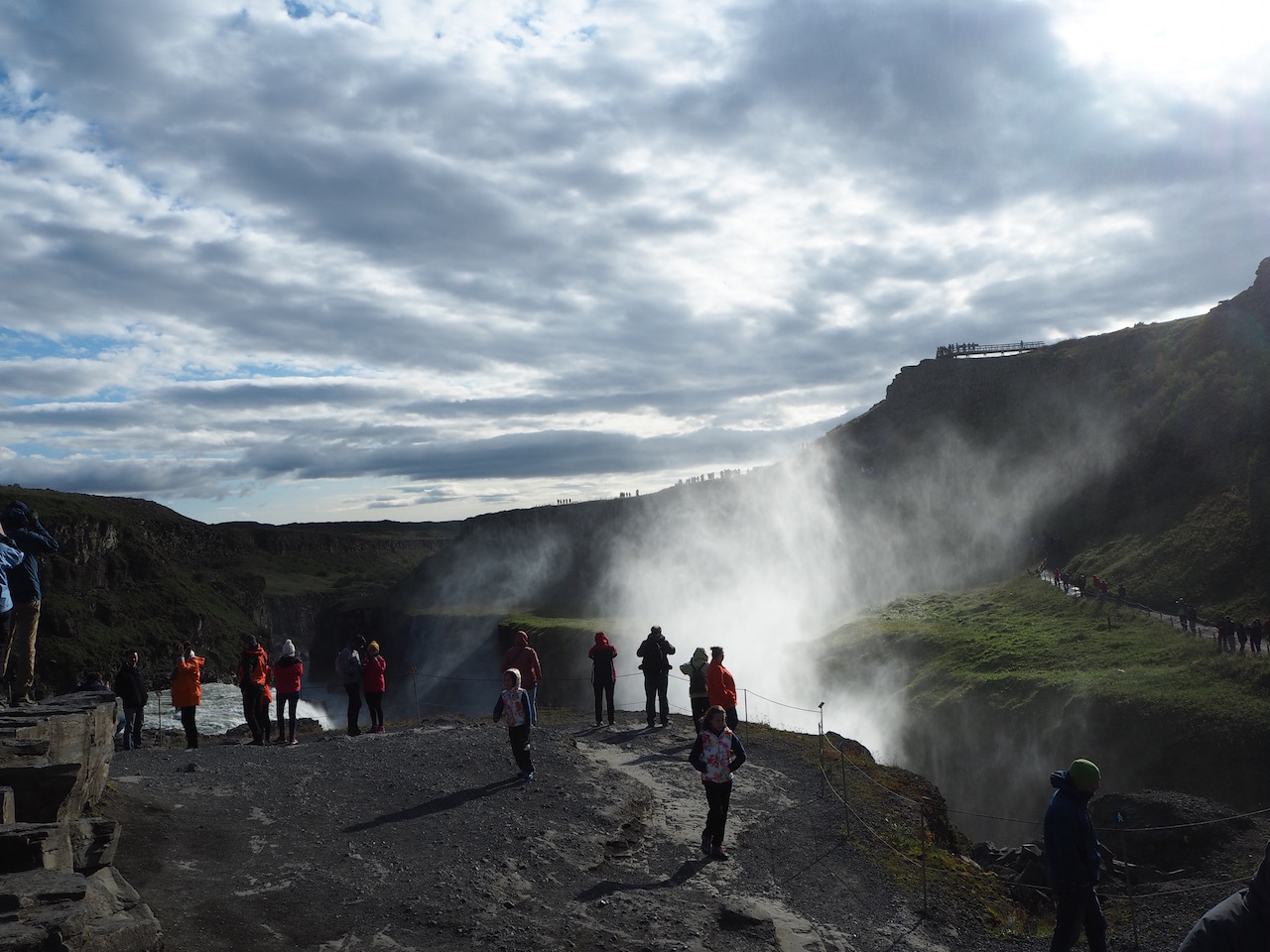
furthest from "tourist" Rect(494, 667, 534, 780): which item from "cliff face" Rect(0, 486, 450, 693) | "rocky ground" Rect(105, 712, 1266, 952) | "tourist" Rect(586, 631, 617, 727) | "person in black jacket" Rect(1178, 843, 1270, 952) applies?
"cliff face" Rect(0, 486, 450, 693)

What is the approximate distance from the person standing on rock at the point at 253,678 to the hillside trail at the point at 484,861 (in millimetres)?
1688

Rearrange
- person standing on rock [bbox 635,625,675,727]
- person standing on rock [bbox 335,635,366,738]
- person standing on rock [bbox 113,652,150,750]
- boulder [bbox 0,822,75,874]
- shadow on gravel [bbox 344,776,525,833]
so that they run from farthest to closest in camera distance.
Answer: person standing on rock [bbox 635,625,675,727]
person standing on rock [bbox 113,652,150,750]
person standing on rock [bbox 335,635,366,738]
shadow on gravel [bbox 344,776,525,833]
boulder [bbox 0,822,75,874]

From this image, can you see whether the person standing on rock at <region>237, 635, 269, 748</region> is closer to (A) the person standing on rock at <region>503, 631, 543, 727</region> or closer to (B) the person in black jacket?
(A) the person standing on rock at <region>503, 631, 543, 727</region>

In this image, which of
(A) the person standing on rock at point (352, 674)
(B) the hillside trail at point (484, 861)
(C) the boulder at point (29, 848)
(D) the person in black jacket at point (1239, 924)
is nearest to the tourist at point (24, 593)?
(B) the hillside trail at point (484, 861)

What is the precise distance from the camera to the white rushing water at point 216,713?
131ft

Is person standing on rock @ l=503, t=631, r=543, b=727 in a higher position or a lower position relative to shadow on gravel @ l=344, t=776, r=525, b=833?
higher

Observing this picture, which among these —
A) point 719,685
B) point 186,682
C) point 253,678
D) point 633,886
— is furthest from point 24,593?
point 719,685

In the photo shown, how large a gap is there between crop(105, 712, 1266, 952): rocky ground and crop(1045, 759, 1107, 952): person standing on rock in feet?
7.61

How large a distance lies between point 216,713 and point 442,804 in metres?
41.3

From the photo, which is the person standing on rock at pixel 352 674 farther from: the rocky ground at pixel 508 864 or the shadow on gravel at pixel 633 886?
the shadow on gravel at pixel 633 886

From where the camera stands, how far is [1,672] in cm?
1021

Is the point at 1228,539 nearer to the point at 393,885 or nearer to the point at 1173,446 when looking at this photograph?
the point at 1173,446

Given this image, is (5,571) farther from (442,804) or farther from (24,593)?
(442,804)

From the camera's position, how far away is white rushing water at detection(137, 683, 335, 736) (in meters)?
39.9
